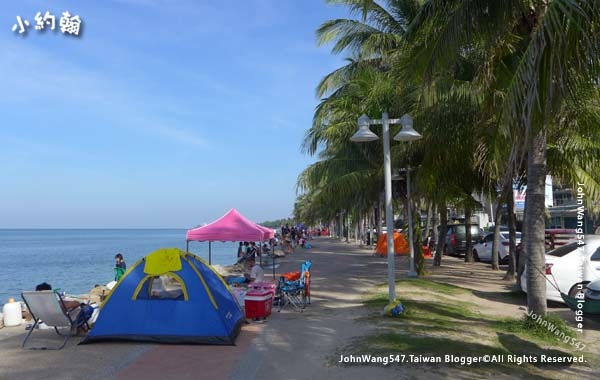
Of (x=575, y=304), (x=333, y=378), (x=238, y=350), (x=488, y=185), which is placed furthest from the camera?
(x=488, y=185)

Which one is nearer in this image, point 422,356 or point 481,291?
point 422,356

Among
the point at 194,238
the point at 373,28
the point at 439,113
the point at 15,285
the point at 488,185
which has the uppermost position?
the point at 373,28

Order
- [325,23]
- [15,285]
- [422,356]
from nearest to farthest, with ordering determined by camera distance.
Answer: [422,356] → [325,23] → [15,285]

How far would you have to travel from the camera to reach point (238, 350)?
813cm

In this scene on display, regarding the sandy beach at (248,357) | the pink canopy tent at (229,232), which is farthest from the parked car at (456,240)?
the sandy beach at (248,357)

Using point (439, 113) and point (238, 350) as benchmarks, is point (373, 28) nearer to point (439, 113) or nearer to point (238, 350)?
point (439, 113)

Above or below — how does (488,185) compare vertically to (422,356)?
above

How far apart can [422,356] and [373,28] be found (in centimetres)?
1294

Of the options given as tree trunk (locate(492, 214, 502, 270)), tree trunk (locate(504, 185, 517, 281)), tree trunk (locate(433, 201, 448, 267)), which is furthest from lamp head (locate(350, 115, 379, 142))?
tree trunk (locate(492, 214, 502, 270))

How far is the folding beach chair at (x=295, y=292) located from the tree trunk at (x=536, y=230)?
4.61 metres

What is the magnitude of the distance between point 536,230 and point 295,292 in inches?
205

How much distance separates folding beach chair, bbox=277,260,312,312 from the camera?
11909mm

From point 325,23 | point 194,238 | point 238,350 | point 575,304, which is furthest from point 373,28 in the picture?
point 238,350

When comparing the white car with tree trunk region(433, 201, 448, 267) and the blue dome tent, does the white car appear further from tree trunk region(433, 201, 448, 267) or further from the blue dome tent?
tree trunk region(433, 201, 448, 267)
